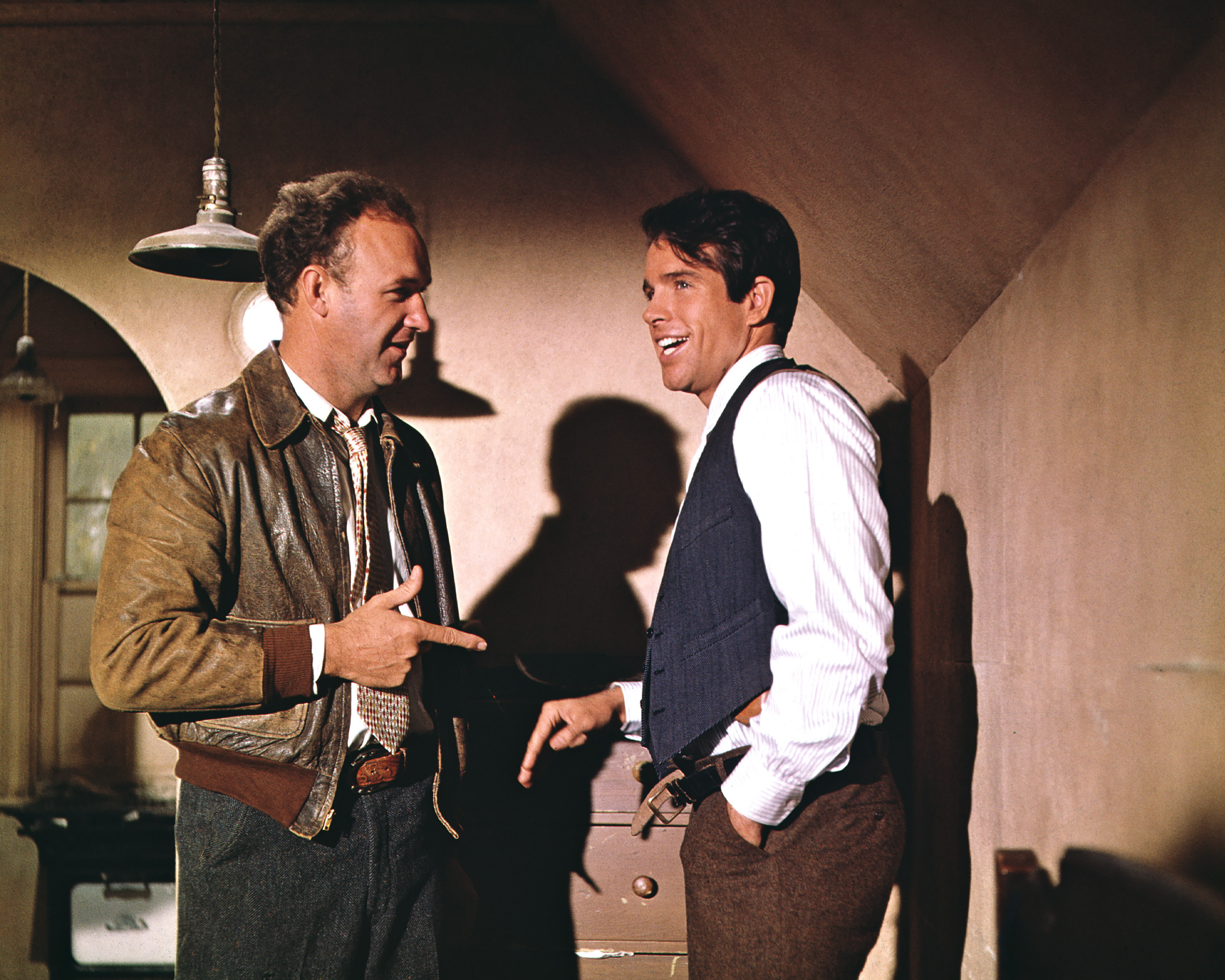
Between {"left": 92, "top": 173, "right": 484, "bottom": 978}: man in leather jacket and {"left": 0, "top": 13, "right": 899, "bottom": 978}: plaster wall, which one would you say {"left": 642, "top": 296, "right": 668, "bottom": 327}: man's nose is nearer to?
{"left": 92, "top": 173, "right": 484, "bottom": 978}: man in leather jacket

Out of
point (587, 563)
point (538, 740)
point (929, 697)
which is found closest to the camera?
point (538, 740)

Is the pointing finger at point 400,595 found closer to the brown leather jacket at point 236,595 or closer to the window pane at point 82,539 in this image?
the brown leather jacket at point 236,595

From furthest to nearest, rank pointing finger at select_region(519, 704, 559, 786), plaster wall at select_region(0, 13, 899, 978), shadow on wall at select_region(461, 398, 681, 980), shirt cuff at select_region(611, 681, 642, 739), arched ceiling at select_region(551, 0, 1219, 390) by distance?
plaster wall at select_region(0, 13, 899, 978) → shadow on wall at select_region(461, 398, 681, 980) → shirt cuff at select_region(611, 681, 642, 739) → pointing finger at select_region(519, 704, 559, 786) → arched ceiling at select_region(551, 0, 1219, 390)

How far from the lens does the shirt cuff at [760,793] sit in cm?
135

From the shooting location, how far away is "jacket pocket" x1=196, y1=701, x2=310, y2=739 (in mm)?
1547

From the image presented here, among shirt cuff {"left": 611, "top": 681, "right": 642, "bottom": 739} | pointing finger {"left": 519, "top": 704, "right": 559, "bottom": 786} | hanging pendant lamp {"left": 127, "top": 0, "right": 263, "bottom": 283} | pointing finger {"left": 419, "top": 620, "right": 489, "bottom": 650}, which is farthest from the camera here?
hanging pendant lamp {"left": 127, "top": 0, "right": 263, "bottom": 283}

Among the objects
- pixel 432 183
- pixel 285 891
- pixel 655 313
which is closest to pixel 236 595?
pixel 285 891

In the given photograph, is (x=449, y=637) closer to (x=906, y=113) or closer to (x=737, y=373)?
(x=737, y=373)

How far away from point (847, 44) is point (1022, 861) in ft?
4.28

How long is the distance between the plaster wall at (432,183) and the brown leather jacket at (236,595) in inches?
58.2

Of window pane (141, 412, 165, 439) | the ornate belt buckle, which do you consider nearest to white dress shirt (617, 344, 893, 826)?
the ornate belt buckle

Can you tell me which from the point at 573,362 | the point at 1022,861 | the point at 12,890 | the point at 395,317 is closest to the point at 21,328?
the point at 12,890

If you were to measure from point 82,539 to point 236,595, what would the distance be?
374 centimetres

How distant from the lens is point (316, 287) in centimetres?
171
